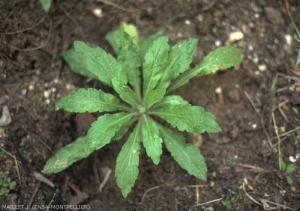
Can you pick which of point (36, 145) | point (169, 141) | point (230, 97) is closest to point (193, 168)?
point (169, 141)

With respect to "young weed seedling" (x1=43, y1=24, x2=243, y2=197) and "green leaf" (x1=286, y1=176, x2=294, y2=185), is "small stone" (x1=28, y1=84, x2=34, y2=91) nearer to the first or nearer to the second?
"young weed seedling" (x1=43, y1=24, x2=243, y2=197)

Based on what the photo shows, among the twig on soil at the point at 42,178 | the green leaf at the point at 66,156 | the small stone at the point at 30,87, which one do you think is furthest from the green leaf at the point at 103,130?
the small stone at the point at 30,87

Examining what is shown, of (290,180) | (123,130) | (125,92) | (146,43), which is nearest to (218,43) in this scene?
(146,43)

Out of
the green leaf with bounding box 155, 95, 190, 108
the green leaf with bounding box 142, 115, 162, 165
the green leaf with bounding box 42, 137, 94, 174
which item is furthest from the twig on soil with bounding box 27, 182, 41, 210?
the green leaf with bounding box 155, 95, 190, 108

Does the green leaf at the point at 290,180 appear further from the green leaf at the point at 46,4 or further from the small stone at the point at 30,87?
the green leaf at the point at 46,4

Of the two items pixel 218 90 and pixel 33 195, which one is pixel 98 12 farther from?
pixel 33 195

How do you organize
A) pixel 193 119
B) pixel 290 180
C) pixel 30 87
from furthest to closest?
pixel 30 87 → pixel 290 180 → pixel 193 119

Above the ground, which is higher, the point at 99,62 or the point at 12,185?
the point at 99,62
